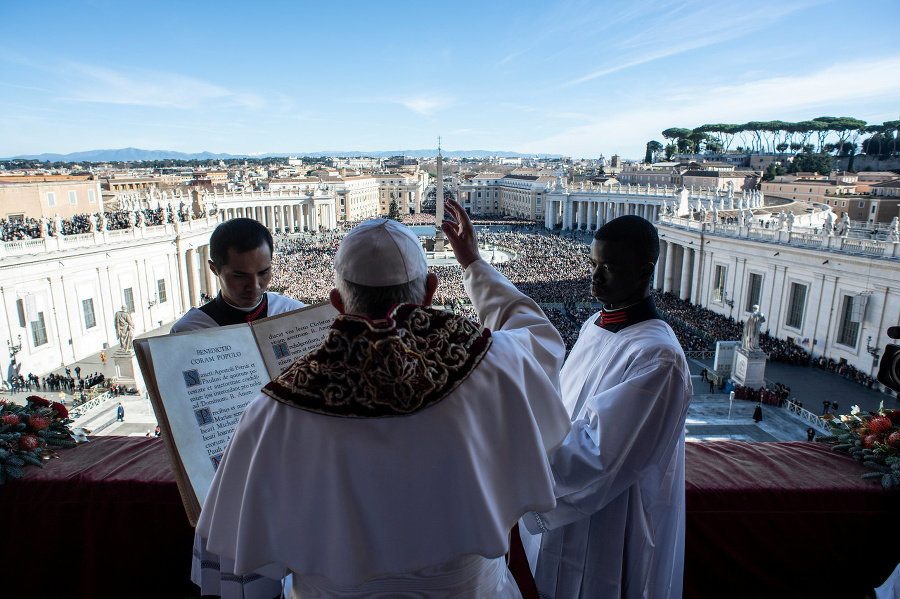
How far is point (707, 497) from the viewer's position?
9.29 ft

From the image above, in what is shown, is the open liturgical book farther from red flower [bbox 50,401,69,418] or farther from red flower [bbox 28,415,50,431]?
red flower [bbox 50,401,69,418]

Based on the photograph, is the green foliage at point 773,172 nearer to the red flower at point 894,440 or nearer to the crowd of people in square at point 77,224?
the crowd of people in square at point 77,224

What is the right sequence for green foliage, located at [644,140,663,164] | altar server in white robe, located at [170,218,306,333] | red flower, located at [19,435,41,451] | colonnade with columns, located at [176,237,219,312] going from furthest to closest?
1. green foliage, located at [644,140,663,164]
2. colonnade with columns, located at [176,237,219,312]
3. red flower, located at [19,435,41,451]
4. altar server in white robe, located at [170,218,306,333]

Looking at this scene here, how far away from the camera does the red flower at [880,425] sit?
10.4 feet

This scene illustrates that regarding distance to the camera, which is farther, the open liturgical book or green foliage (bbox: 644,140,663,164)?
green foliage (bbox: 644,140,663,164)

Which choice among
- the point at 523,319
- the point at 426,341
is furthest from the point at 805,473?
the point at 426,341

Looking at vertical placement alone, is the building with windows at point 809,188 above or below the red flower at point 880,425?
above

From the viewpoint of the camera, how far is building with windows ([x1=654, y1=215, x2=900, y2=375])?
1961 cm

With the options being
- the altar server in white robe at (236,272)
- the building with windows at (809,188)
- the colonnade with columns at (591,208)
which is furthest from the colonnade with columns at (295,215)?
the altar server in white robe at (236,272)

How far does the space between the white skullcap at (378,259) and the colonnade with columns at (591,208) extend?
61622mm

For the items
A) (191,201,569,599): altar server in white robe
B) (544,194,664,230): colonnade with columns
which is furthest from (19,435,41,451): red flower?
(544,194,664,230): colonnade with columns

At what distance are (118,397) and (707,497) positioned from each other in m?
17.8

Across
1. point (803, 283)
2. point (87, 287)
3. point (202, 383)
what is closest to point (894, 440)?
point (202, 383)

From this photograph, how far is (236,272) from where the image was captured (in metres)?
2.87
